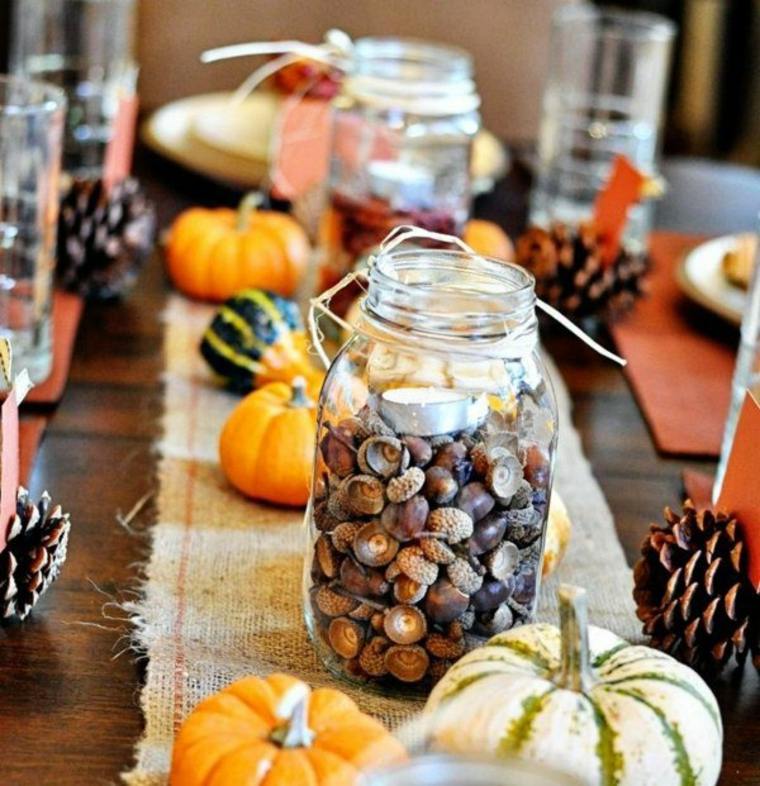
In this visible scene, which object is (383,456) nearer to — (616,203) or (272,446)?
(272,446)

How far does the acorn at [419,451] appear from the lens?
778mm

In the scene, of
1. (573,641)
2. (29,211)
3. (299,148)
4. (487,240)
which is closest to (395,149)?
(487,240)

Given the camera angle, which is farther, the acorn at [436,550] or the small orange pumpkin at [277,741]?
the acorn at [436,550]

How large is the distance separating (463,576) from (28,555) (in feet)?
0.87

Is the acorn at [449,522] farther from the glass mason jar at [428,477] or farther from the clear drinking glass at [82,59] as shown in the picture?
the clear drinking glass at [82,59]

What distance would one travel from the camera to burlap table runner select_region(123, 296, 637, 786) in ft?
2.66

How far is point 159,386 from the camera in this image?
127 cm

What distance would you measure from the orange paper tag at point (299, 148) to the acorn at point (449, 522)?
95 centimetres

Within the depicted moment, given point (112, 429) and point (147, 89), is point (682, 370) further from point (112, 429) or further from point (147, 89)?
point (147, 89)

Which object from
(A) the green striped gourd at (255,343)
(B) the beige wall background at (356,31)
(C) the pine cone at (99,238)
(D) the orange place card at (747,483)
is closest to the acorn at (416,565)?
(D) the orange place card at (747,483)

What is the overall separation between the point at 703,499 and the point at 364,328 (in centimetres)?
41

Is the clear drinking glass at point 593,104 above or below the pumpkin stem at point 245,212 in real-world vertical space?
above

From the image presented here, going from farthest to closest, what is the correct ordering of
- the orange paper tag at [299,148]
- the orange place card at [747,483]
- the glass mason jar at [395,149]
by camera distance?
1. the orange paper tag at [299,148]
2. the glass mason jar at [395,149]
3. the orange place card at [747,483]

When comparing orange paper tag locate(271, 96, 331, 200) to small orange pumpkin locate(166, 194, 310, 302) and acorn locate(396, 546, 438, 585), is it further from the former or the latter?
acorn locate(396, 546, 438, 585)
